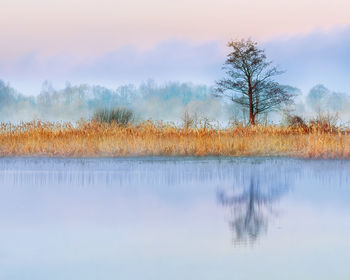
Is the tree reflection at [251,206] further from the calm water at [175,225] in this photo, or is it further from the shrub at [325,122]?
the shrub at [325,122]

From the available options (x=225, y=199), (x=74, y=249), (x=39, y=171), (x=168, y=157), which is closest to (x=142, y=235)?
(x=74, y=249)

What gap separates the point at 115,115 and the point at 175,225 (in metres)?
16.1

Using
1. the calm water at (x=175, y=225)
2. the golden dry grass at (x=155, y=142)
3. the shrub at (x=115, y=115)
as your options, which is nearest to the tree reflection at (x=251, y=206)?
the calm water at (x=175, y=225)

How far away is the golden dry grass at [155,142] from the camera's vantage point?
52.6 feet

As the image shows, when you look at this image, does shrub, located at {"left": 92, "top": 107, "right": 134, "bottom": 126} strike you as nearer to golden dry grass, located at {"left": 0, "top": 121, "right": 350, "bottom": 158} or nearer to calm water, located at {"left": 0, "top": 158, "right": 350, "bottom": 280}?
golden dry grass, located at {"left": 0, "top": 121, "right": 350, "bottom": 158}

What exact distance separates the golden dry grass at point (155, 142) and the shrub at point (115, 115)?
411 centimetres

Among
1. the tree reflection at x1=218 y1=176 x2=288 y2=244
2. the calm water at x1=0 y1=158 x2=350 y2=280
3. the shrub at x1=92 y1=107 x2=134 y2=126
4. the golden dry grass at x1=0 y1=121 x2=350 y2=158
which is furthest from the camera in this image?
the shrub at x1=92 y1=107 x2=134 y2=126

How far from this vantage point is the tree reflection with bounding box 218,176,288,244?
577 centimetres

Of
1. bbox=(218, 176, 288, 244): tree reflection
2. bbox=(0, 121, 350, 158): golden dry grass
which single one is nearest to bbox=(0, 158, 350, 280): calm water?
bbox=(218, 176, 288, 244): tree reflection

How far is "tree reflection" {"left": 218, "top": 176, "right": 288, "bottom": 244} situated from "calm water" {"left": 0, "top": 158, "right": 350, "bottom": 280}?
0.01 meters

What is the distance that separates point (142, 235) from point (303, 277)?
2.02 metres

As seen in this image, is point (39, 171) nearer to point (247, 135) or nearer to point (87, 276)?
point (247, 135)

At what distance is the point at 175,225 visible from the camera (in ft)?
20.6

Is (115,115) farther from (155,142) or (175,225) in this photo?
(175,225)
